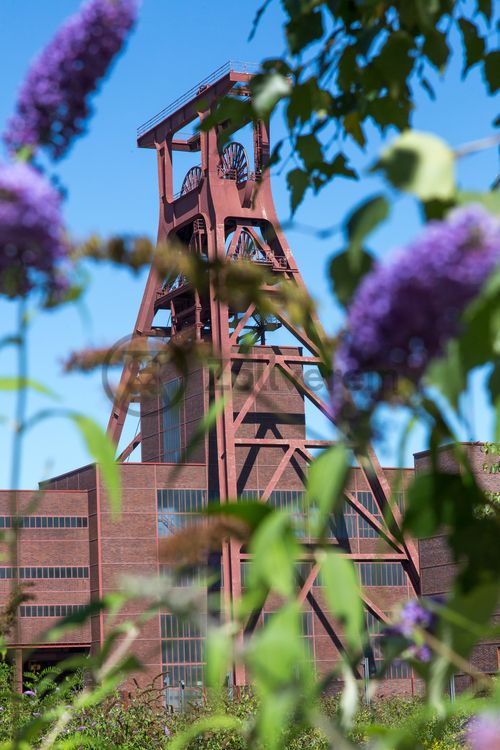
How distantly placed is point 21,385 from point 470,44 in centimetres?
125

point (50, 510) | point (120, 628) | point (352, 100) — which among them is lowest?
point (120, 628)

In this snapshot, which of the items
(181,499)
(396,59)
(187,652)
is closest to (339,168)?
(396,59)

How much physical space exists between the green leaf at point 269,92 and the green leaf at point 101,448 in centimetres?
65

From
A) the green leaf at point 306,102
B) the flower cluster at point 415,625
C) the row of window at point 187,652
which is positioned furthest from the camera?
the row of window at point 187,652

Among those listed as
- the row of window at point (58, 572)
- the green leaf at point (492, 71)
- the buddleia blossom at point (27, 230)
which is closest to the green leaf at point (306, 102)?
the green leaf at point (492, 71)

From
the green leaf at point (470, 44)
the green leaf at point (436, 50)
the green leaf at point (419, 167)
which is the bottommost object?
the green leaf at point (419, 167)

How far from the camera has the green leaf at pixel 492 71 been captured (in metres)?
1.87

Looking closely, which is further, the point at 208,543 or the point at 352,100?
the point at 352,100

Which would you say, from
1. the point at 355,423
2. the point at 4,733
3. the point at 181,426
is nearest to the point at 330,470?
the point at 355,423

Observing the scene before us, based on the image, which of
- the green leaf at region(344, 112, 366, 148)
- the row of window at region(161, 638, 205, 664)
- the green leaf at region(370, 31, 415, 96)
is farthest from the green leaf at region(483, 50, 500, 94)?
the row of window at region(161, 638, 205, 664)

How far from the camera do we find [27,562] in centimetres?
4156

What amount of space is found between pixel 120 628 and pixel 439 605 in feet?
0.96

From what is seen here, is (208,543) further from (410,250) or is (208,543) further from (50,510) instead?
(50,510)

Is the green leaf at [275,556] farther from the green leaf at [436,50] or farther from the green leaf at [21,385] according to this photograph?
the green leaf at [436,50]
